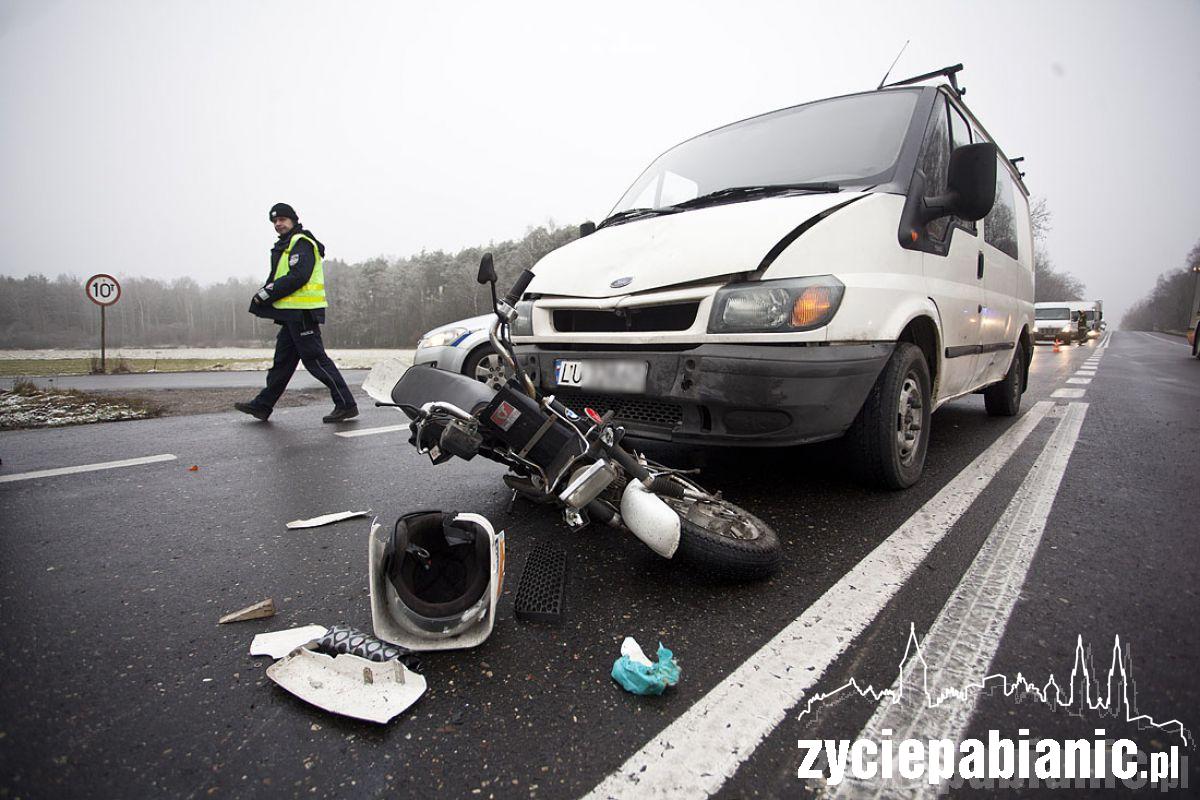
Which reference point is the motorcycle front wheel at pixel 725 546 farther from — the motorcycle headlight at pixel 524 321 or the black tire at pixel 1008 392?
the black tire at pixel 1008 392

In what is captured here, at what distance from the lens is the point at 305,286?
5293 millimetres

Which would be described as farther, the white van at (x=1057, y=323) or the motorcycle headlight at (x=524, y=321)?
the white van at (x=1057, y=323)

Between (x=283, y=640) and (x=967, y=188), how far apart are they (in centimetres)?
341

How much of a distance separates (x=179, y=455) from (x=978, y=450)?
551 centimetres

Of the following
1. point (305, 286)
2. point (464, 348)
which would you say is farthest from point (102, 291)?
point (464, 348)

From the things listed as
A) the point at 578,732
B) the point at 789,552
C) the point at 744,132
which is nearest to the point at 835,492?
the point at 789,552

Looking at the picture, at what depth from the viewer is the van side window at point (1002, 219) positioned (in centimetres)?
392

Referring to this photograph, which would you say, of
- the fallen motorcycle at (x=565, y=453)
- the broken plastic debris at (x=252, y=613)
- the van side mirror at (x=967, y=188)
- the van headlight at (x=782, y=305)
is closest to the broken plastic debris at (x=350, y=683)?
the broken plastic debris at (x=252, y=613)

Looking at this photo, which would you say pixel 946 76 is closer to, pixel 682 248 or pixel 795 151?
pixel 795 151

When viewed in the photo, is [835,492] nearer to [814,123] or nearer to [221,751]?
[814,123]

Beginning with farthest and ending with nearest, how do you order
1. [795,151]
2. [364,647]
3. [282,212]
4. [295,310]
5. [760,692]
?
[282,212], [295,310], [795,151], [364,647], [760,692]

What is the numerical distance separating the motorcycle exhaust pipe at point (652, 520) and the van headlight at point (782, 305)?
2.72 feet

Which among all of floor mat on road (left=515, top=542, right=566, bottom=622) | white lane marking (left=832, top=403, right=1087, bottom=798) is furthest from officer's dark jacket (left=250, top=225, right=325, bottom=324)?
white lane marking (left=832, top=403, right=1087, bottom=798)

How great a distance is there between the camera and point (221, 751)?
3.86 ft
